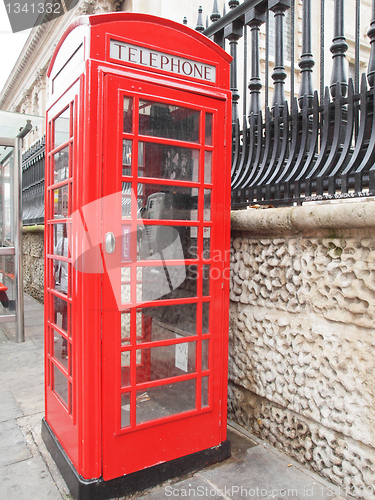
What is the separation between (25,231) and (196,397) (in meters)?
7.06

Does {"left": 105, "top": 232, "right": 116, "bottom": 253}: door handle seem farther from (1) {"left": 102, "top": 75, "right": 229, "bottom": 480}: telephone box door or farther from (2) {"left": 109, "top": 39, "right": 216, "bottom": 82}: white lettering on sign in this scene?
(2) {"left": 109, "top": 39, "right": 216, "bottom": 82}: white lettering on sign

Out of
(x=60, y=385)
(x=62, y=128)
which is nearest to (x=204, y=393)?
(x=60, y=385)

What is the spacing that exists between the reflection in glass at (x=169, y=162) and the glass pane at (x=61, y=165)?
1.49ft

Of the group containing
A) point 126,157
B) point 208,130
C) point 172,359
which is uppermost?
point 208,130

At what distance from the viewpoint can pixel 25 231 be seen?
8297 mm

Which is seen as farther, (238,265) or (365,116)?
(238,265)

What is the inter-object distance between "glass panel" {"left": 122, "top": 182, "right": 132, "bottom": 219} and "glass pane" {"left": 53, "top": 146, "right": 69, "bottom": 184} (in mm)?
407

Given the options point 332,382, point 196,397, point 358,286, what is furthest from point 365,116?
point 196,397

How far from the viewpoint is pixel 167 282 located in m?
2.34

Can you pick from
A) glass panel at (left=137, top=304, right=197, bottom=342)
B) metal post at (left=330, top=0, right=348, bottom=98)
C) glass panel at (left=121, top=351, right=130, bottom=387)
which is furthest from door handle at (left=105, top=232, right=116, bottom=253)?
metal post at (left=330, top=0, right=348, bottom=98)

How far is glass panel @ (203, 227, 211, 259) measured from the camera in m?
2.29

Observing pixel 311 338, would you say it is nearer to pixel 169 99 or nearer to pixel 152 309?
pixel 152 309

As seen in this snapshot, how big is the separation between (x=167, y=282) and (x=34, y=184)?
603 cm

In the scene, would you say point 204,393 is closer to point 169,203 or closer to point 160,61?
point 169,203
